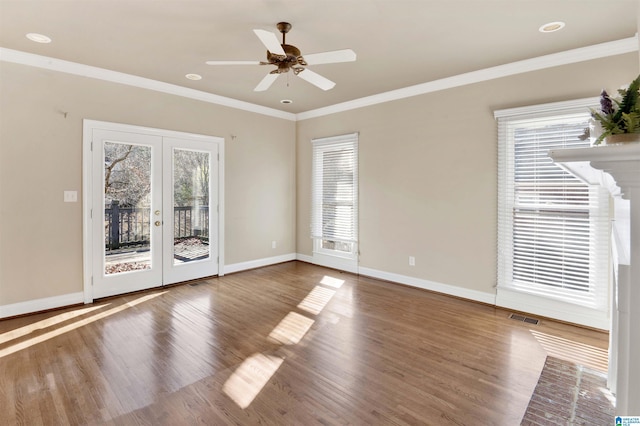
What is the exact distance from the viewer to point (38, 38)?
3309 mm

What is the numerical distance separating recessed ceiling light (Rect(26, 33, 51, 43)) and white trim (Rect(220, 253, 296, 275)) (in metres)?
3.60

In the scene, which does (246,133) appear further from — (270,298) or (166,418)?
(166,418)

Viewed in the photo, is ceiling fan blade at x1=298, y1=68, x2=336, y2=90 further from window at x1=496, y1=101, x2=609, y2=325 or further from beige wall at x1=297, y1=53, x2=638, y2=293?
window at x1=496, y1=101, x2=609, y2=325

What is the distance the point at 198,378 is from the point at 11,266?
2846 millimetres

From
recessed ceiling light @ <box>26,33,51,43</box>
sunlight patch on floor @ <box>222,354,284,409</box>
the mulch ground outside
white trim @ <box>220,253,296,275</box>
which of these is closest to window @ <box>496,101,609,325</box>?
the mulch ground outside

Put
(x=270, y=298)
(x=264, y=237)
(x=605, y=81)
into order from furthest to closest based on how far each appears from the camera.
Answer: (x=264, y=237)
(x=270, y=298)
(x=605, y=81)

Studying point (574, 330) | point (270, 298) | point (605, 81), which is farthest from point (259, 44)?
point (574, 330)

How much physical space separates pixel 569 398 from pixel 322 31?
355cm

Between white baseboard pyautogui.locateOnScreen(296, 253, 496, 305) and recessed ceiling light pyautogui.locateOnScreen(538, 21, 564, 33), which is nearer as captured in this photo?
recessed ceiling light pyautogui.locateOnScreen(538, 21, 564, 33)

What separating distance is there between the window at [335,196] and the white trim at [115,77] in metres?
1.46

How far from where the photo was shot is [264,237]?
A: 6.14 metres

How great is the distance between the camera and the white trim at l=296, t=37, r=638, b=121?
10.8 ft

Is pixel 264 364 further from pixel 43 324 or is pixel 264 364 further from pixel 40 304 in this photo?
pixel 40 304

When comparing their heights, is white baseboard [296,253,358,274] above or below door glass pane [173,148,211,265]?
below
